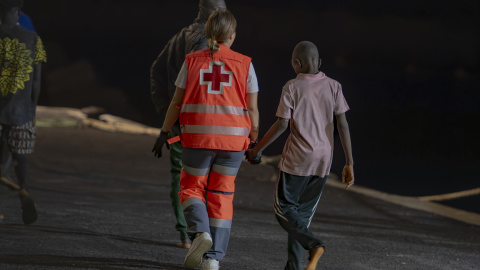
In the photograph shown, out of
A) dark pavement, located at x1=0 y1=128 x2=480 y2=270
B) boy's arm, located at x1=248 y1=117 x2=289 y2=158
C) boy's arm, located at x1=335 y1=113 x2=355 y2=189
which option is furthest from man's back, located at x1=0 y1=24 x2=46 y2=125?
boy's arm, located at x1=335 y1=113 x2=355 y2=189

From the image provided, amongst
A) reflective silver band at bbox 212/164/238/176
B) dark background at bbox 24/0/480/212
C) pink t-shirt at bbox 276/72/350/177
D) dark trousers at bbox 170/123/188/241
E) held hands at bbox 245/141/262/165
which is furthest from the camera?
dark background at bbox 24/0/480/212

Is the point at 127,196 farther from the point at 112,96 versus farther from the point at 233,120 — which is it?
the point at 112,96

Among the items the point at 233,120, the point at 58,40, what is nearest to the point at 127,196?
the point at 233,120

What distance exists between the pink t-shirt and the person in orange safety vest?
285 mm

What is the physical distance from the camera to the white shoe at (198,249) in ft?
17.2

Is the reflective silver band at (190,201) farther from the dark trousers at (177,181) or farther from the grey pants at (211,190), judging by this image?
the dark trousers at (177,181)

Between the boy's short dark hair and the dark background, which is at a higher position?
the boy's short dark hair

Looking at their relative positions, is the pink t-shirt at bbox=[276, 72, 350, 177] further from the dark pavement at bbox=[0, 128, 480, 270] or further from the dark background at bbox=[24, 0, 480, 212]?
the dark background at bbox=[24, 0, 480, 212]

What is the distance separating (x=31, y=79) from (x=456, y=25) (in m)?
24.4

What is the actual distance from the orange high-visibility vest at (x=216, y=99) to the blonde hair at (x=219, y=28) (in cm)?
7

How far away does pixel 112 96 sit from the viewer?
90.3 feet

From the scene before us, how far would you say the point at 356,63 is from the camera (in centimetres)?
3212

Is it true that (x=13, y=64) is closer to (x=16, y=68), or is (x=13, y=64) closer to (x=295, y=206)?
(x=16, y=68)

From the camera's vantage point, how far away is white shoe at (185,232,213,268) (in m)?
5.26
